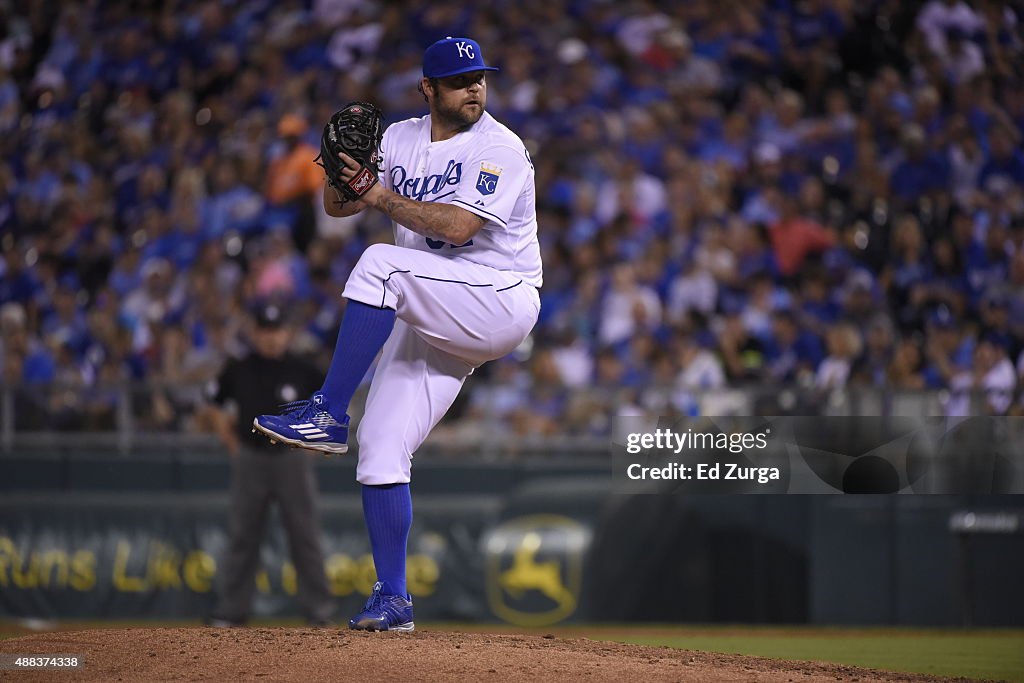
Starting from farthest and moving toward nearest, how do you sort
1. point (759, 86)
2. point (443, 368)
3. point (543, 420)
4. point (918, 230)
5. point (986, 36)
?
point (759, 86), point (986, 36), point (918, 230), point (543, 420), point (443, 368)

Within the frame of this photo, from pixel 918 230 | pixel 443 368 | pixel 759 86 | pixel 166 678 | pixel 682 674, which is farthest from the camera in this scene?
pixel 759 86

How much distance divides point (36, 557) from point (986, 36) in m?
8.27

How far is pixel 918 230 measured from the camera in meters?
9.32

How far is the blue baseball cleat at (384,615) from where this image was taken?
421 centimetres

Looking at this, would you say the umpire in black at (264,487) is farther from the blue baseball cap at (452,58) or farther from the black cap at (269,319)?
the blue baseball cap at (452,58)

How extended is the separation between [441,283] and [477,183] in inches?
13.5

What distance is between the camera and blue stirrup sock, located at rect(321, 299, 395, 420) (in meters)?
3.99

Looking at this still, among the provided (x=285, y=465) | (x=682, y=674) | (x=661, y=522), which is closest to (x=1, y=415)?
(x=285, y=465)

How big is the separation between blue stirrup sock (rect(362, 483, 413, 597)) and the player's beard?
1.25m

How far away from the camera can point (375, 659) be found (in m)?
3.67

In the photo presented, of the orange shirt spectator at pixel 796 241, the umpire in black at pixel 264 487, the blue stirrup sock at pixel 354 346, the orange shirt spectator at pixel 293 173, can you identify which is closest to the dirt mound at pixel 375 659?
the blue stirrup sock at pixel 354 346

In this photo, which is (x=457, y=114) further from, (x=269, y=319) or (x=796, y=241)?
(x=796, y=241)

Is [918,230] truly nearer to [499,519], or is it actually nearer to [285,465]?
[499,519]

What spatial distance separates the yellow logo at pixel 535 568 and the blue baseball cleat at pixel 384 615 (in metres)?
4.04
